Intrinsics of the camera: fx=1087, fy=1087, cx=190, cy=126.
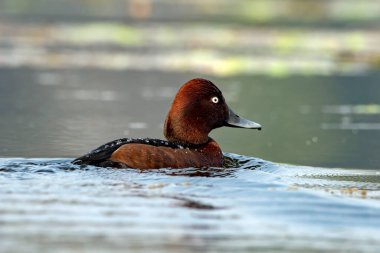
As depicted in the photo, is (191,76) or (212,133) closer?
(212,133)

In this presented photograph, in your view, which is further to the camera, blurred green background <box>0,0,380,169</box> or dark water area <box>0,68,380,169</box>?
blurred green background <box>0,0,380,169</box>

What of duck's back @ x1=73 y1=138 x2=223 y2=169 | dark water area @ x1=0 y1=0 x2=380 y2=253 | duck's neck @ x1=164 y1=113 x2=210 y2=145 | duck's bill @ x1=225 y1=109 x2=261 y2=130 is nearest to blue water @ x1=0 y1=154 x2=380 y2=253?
dark water area @ x1=0 y1=0 x2=380 y2=253

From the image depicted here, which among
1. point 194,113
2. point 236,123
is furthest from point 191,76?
point 194,113

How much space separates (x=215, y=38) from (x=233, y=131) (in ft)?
49.0

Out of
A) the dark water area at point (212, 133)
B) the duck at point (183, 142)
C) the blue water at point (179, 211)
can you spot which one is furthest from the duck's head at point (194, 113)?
the blue water at point (179, 211)

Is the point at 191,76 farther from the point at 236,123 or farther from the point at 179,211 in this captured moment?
the point at 179,211

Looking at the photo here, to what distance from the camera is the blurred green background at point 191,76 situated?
1639 centimetres

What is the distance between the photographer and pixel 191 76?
83.8 feet

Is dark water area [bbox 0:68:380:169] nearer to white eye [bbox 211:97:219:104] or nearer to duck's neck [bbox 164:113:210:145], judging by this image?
white eye [bbox 211:97:219:104]

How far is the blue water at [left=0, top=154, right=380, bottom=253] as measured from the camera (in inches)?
313

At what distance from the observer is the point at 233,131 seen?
19.6 metres

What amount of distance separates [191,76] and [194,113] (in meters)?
13.5

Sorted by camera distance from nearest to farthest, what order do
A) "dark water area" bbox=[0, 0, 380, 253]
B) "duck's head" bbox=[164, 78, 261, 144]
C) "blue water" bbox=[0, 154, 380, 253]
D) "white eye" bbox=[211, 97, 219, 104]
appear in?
"blue water" bbox=[0, 154, 380, 253], "dark water area" bbox=[0, 0, 380, 253], "duck's head" bbox=[164, 78, 261, 144], "white eye" bbox=[211, 97, 219, 104]

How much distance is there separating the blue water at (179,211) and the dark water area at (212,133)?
0.06ft
